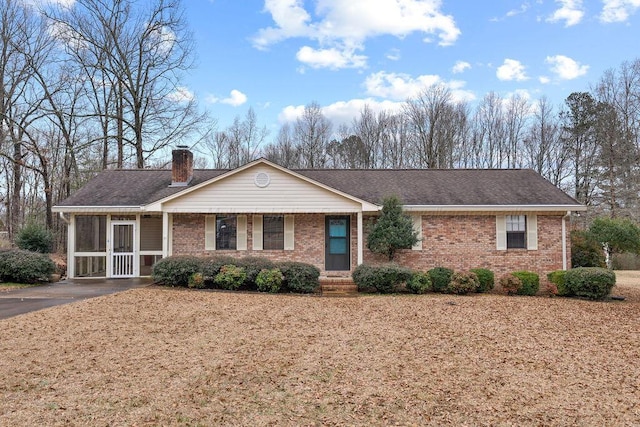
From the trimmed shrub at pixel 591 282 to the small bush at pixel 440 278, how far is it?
11.4ft

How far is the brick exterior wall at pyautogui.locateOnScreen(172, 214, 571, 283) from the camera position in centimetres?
1473

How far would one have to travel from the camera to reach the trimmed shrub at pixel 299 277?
40.9 feet

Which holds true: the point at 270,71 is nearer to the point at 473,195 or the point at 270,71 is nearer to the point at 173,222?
the point at 173,222

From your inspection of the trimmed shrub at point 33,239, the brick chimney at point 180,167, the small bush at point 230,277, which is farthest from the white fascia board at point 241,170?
the trimmed shrub at point 33,239

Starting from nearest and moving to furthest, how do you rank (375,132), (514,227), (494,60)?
1. (514,227)
2. (494,60)
3. (375,132)

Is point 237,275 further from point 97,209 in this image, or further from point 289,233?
point 97,209

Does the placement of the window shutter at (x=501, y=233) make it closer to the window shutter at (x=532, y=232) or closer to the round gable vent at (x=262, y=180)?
the window shutter at (x=532, y=232)

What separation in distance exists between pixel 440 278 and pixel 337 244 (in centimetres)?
409

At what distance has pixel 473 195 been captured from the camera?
50.6 feet

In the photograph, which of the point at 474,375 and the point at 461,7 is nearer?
the point at 474,375

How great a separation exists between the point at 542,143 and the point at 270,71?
834 inches

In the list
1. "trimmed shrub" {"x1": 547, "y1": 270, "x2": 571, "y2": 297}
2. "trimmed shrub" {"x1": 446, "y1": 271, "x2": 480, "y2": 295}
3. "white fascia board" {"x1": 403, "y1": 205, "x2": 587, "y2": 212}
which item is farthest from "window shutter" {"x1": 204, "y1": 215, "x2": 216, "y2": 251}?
"trimmed shrub" {"x1": 547, "y1": 270, "x2": 571, "y2": 297}

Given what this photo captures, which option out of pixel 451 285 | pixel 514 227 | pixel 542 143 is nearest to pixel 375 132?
pixel 542 143

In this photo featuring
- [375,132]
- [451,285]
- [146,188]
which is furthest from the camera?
[375,132]
